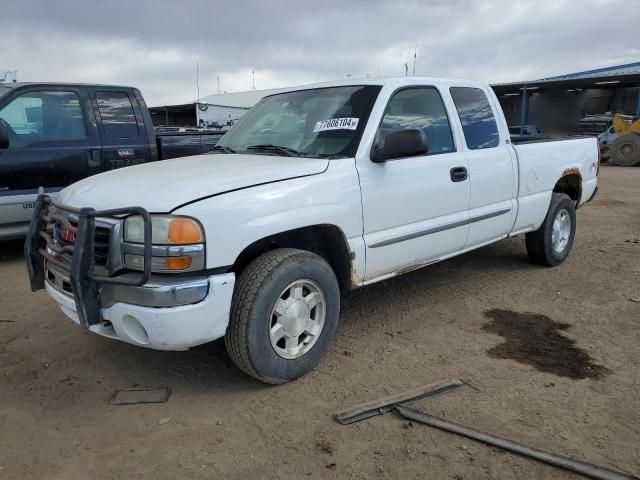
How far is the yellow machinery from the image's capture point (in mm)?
18328

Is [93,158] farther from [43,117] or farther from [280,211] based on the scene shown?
[280,211]

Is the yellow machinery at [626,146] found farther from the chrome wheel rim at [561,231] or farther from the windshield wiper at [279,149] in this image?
the windshield wiper at [279,149]

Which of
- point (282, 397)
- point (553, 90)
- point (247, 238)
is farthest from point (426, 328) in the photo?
point (553, 90)

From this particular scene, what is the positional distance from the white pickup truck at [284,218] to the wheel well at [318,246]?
0.01 metres

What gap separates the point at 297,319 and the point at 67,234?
139cm

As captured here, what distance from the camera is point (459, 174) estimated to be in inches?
163

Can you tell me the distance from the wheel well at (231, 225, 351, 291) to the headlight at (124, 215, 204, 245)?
0.48 meters

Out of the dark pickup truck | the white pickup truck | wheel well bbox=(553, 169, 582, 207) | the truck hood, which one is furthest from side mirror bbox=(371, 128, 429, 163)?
the dark pickup truck

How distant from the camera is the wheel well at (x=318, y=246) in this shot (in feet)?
10.5

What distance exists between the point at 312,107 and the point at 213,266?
171 cm

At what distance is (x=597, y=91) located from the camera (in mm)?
30578

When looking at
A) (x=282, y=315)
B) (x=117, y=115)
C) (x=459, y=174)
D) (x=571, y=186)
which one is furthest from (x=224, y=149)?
(x=571, y=186)

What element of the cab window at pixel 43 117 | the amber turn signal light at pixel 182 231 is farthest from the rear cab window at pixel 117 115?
the amber turn signal light at pixel 182 231

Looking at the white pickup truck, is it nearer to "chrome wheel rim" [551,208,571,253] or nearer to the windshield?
the windshield
